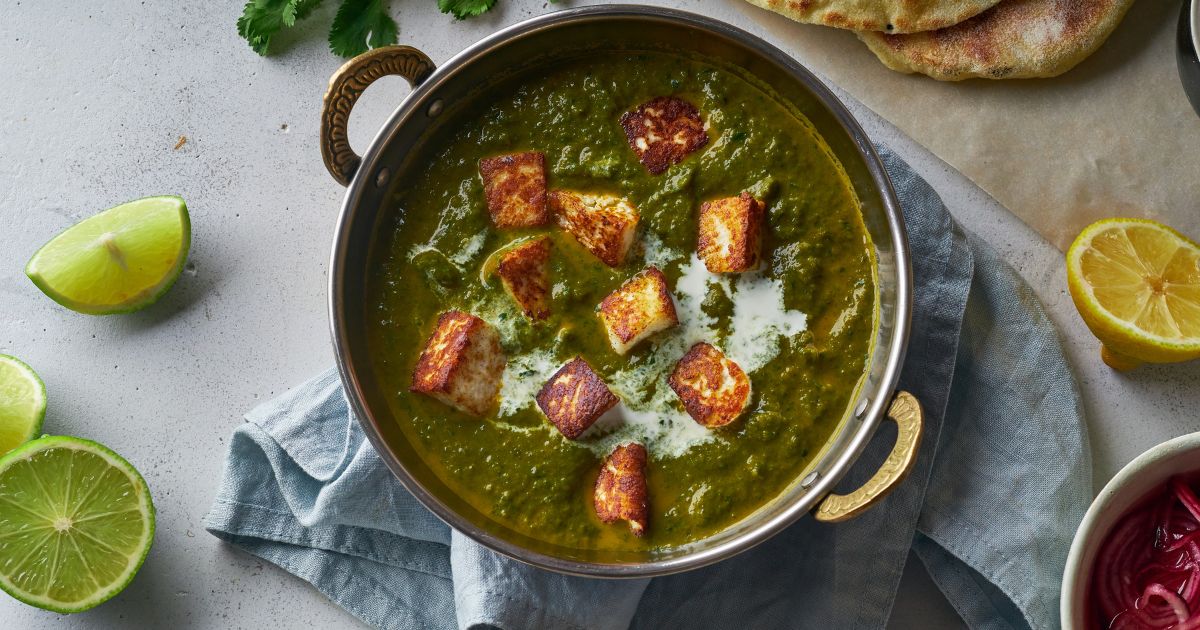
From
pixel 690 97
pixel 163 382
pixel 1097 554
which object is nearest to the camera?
pixel 1097 554

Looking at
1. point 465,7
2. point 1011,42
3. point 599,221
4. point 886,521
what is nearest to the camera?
point 599,221

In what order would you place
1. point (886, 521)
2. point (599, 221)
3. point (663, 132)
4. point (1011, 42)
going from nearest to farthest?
point (599, 221) → point (663, 132) → point (886, 521) → point (1011, 42)

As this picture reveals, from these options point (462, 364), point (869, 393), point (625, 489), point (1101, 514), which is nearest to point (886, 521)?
point (869, 393)

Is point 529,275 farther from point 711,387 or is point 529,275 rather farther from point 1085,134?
point 1085,134

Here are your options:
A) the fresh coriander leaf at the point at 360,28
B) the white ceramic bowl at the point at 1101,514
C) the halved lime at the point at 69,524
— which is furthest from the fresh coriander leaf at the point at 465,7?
the white ceramic bowl at the point at 1101,514

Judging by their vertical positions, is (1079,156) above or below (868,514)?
above

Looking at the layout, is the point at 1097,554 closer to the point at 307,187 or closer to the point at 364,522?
the point at 364,522

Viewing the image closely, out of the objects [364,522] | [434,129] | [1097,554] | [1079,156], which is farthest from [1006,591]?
[434,129]

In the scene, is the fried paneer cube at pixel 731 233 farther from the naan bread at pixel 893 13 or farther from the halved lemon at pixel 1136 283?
the halved lemon at pixel 1136 283
